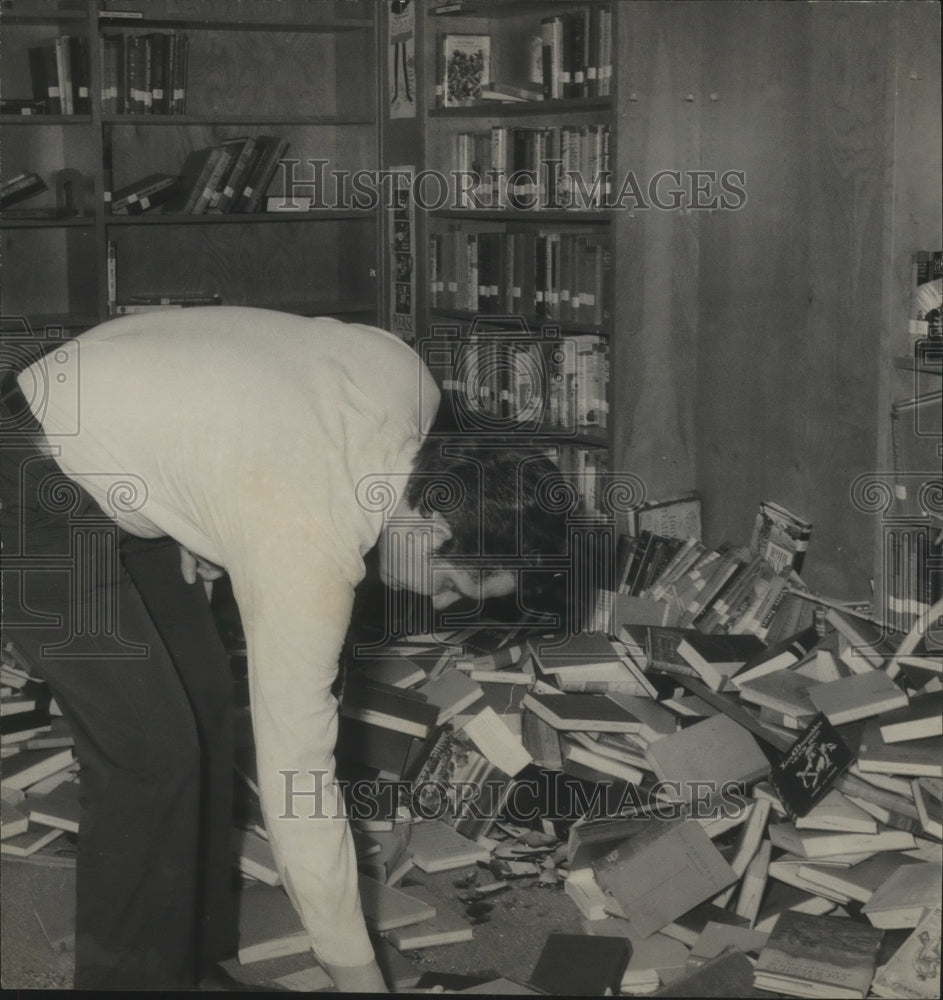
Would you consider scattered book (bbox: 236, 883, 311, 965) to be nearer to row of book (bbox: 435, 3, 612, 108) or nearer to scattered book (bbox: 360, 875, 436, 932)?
scattered book (bbox: 360, 875, 436, 932)

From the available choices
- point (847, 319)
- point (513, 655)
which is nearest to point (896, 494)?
point (847, 319)

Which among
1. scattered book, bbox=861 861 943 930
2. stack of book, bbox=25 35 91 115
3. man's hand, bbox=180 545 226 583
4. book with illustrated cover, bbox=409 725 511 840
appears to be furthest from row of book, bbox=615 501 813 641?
stack of book, bbox=25 35 91 115

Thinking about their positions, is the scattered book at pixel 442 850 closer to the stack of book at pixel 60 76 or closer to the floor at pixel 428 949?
the floor at pixel 428 949

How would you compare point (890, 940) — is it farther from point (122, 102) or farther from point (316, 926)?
point (122, 102)

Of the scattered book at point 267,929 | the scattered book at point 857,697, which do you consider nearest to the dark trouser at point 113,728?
the scattered book at point 267,929

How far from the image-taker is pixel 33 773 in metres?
2.92

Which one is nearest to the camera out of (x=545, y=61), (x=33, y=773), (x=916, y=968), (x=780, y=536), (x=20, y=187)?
(x=916, y=968)

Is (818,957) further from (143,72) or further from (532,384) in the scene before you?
(143,72)

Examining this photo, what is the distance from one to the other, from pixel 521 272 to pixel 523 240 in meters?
0.09

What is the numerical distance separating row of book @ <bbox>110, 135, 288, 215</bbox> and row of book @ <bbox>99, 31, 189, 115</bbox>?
189mm

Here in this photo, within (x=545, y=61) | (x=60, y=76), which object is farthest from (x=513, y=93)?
(x=60, y=76)

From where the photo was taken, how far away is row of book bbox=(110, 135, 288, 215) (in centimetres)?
398

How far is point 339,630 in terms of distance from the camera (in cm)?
160

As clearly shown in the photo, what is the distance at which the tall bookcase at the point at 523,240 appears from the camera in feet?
11.1
